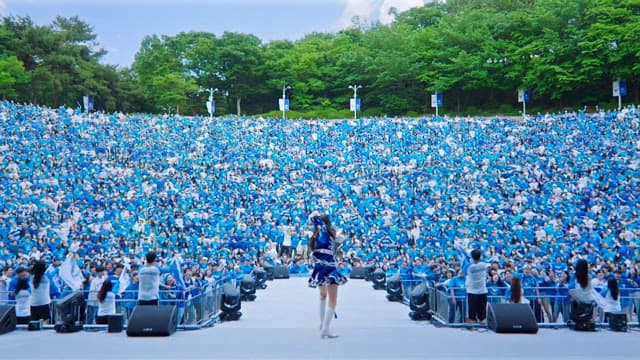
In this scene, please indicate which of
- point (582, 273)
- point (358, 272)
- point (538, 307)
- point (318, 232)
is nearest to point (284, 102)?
point (358, 272)

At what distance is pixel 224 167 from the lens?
40.4m

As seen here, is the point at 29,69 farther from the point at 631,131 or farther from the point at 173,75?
the point at 631,131

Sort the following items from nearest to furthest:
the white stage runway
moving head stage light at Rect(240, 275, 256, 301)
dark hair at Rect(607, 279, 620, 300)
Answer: the white stage runway
dark hair at Rect(607, 279, 620, 300)
moving head stage light at Rect(240, 275, 256, 301)

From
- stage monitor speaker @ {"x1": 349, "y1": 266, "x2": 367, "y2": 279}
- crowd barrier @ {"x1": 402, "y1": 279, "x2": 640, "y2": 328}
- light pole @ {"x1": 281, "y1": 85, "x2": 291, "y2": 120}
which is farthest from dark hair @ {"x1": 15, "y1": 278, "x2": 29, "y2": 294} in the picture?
light pole @ {"x1": 281, "y1": 85, "x2": 291, "y2": 120}

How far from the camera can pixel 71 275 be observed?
48.0 feet

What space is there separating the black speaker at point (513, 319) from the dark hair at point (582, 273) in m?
1.57

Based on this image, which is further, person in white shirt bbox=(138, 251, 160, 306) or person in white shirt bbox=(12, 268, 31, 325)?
person in white shirt bbox=(12, 268, 31, 325)

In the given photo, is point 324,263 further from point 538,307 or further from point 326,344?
point 538,307

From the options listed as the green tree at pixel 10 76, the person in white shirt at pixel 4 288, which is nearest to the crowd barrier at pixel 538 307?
the person in white shirt at pixel 4 288

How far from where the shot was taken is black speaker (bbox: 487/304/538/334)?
9.93 metres

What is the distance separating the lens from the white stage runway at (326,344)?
831 cm

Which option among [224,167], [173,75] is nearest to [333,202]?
[224,167]

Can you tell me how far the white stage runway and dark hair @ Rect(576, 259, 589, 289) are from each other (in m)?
0.89

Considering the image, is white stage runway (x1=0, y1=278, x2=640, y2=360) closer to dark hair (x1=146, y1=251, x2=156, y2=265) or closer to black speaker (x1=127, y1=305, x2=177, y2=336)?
black speaker (x1=127, y1=305, x2=177, y2=336)
